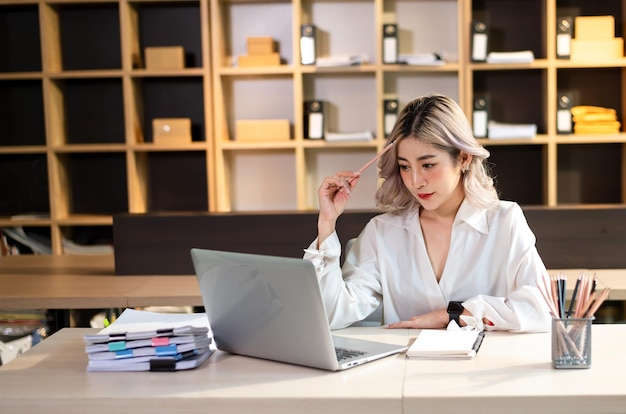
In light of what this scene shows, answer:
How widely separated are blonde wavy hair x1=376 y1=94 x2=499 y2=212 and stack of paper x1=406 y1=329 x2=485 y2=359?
0.56 metres

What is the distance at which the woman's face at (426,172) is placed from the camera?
2473 millimetres

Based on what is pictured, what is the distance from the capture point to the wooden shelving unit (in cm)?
509

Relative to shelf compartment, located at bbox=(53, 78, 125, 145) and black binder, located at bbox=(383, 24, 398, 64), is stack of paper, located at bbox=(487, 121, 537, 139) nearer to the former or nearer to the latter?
black binder, located at bbox=(383, 24, 398, 64)

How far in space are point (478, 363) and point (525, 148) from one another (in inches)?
142

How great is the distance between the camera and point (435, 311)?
244 cm

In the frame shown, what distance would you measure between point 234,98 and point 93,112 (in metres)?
0.89

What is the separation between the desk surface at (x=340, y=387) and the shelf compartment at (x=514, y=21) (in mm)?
3486

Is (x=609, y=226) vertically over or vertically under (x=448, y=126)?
under

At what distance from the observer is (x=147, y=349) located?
1940 millimetres

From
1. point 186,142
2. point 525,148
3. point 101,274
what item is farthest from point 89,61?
point 525,148

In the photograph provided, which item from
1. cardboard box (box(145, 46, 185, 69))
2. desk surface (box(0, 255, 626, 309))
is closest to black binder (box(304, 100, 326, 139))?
cardboard box (box(145, 46, 185, 69))

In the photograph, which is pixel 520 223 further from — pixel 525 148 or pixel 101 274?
pixel 525 148

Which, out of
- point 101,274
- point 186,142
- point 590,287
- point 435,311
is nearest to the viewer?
point 590,287

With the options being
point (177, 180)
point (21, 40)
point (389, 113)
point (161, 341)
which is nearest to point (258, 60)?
point (389, 113)
